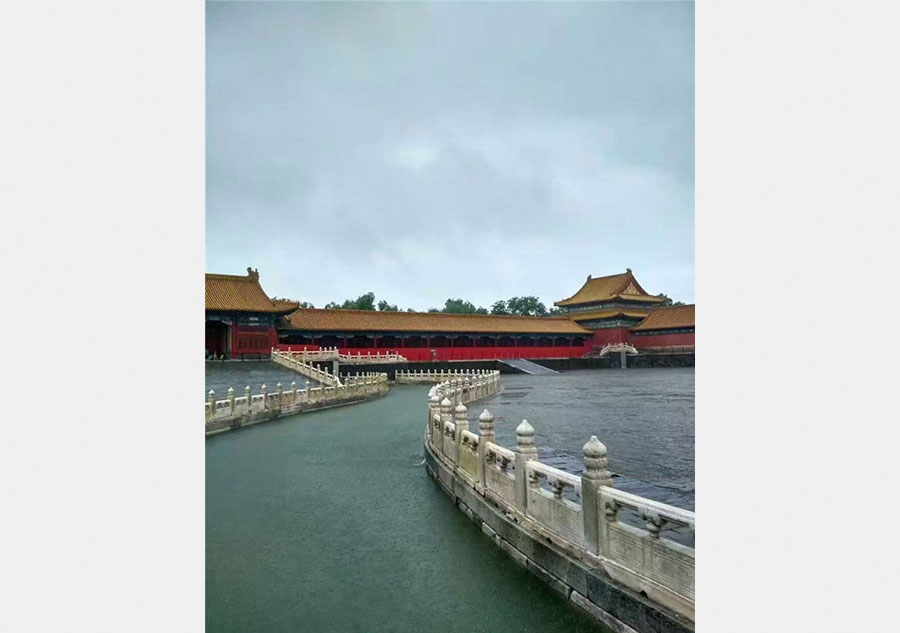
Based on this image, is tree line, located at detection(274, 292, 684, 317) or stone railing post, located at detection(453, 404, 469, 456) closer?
stone railing post, located at detection(453, 404, 469, 456)

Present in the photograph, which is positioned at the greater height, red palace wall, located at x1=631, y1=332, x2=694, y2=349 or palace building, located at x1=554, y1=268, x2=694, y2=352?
palace building, located at x1=554, y1=268, x2=694, y2=352

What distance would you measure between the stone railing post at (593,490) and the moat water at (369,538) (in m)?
0.59

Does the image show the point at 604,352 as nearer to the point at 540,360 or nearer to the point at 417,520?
the point at 540,360

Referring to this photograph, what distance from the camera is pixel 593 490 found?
14.7ft

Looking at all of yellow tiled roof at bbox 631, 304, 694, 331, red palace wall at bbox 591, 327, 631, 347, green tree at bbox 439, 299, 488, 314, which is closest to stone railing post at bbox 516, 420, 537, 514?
yellow tiled roof at bbox 631, 304, 694, 331

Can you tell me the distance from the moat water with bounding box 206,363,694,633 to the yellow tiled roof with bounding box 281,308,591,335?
23.9 meters

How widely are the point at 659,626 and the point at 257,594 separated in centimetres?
329

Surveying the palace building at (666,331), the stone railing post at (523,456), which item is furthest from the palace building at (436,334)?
the stone railing post at (523,456)

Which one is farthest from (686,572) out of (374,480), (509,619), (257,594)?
(374,480)

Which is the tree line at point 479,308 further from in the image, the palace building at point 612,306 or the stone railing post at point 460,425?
the stone railing post at point 460,425

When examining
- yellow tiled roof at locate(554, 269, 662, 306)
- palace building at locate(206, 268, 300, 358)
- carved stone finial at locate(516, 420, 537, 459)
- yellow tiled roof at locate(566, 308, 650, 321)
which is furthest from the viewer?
yellow tiled roof at locate(554, 269, 662, 306)

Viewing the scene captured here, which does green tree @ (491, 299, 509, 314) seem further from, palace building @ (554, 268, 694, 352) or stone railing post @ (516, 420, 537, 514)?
stone railing post @ (516, 420, 537, 514)

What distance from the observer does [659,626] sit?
3.72 meters

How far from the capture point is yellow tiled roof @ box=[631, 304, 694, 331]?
4494 cm
